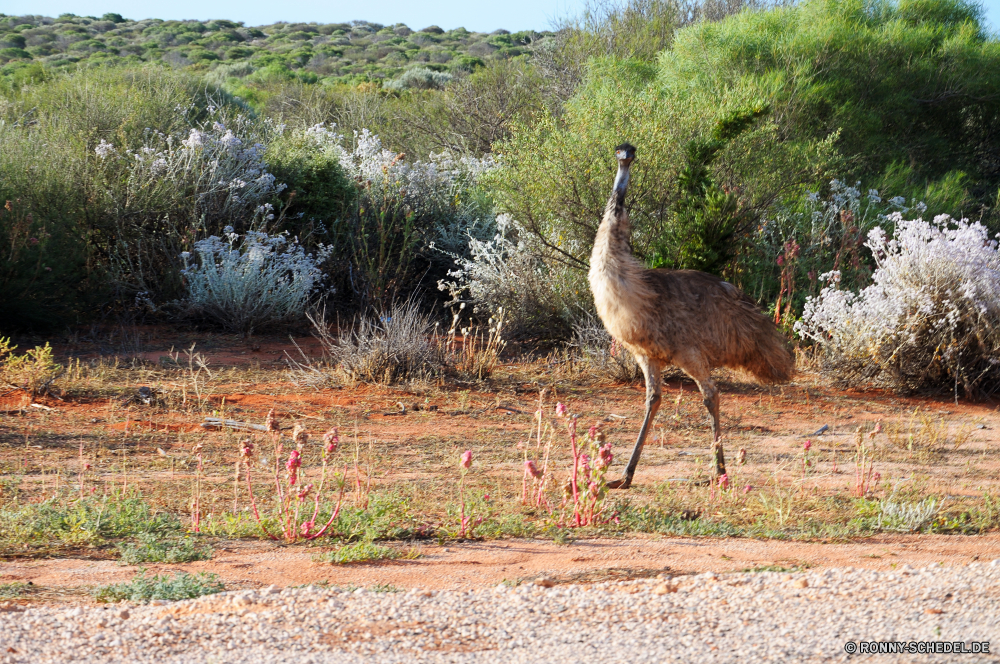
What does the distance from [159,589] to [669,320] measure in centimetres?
342

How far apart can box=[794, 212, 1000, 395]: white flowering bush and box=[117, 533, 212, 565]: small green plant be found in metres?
6.46

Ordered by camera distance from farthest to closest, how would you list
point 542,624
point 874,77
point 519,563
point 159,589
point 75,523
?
point 874,77
point 75,523
point 519,563
point 159,589
point 542,624

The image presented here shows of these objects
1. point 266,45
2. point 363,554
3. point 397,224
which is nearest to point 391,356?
point 397,224

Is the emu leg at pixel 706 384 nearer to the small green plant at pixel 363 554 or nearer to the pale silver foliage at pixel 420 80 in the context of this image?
the small green plant at pixel 363 554

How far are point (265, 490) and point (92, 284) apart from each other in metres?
6.32

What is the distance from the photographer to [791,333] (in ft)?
32.2

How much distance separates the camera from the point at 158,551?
4289mm

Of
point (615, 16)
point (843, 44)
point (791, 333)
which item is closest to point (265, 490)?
point (791, 333)

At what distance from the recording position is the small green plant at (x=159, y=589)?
364 centimetres

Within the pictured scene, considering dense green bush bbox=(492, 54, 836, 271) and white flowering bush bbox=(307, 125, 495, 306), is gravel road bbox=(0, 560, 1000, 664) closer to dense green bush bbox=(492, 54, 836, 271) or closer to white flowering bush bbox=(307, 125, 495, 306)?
dense green bush bbox=(492, 54, 836, 271)

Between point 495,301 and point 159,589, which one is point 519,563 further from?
point 495,301

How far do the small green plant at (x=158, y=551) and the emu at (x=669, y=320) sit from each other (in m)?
2.46

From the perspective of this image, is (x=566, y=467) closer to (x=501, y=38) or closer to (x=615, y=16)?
(x=615, y=16)

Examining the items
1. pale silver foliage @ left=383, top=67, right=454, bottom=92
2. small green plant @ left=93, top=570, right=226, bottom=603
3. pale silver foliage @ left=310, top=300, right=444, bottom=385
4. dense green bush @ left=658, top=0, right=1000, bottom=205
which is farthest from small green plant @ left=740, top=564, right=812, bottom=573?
pale silver foliage @ left=383, top=67, right=454, bottom=92
